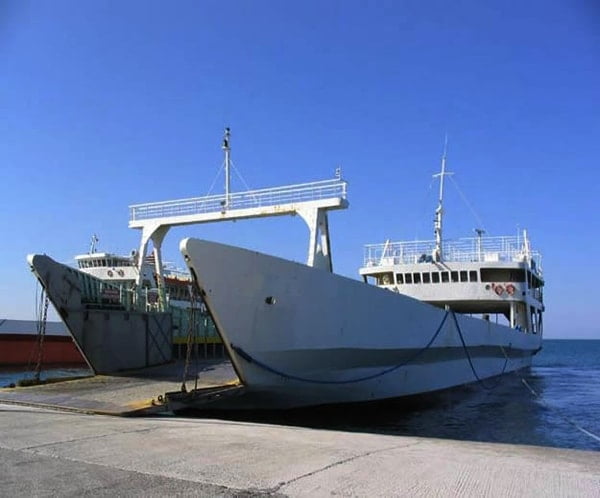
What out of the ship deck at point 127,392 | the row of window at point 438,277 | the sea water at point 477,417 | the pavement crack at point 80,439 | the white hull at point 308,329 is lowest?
the sea water at point 477,417

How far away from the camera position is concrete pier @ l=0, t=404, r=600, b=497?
15.1ft

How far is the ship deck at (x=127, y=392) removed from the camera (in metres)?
10.3

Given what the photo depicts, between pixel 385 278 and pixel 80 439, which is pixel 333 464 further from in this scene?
pixel 385 278

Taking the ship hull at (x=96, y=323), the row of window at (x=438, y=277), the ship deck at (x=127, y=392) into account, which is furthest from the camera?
the row of window at (x=438, y=277)

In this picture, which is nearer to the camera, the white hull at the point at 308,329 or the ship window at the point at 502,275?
the white hull at the point at 308,329

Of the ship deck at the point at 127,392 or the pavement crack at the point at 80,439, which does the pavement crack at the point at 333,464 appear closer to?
the pavement crack at the point at 80,439

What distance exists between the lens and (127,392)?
1191 centimetres

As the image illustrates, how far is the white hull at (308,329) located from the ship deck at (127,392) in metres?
1.02

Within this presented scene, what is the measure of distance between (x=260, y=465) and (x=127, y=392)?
7210 mm

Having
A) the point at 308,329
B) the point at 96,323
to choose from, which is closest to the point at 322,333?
the point at 308,329

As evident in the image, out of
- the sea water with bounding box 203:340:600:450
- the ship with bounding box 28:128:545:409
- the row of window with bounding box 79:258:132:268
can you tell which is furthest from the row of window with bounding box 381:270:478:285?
the row of window with bounding box 79:258:132:268

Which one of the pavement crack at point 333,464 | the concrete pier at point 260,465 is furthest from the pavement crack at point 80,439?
the pavement crack at point 333,464

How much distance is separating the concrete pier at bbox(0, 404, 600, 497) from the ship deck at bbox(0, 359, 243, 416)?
2220 mm

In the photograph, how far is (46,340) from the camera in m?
32.5
